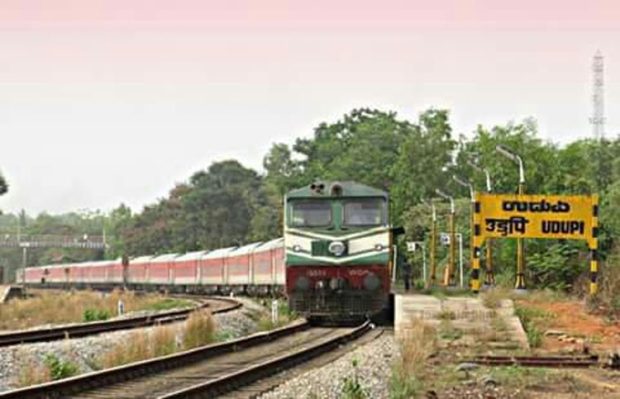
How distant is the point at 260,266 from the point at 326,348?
67.0 ft

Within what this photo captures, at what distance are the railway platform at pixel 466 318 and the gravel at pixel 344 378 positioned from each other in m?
0.90

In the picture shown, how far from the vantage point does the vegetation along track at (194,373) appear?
1134 cm

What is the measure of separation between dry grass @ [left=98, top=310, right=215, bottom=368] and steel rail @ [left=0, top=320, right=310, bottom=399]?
1.09m

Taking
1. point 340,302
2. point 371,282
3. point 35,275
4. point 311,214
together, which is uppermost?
point 311,214

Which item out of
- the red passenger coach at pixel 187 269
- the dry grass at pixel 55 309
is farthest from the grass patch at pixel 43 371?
the red passenger coach at pixel 187 269

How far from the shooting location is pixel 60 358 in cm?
1577

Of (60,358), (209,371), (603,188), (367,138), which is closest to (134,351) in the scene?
(60,358)

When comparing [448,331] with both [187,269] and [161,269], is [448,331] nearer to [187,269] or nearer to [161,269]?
[187,269]

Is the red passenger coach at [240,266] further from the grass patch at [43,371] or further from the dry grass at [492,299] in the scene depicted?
the grass patch at [43,371]

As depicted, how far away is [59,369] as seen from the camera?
13.8 metres

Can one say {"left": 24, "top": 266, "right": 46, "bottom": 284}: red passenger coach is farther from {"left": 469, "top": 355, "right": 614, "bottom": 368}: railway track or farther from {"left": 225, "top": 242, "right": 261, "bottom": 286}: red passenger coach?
{"left": 469, "top": 355, "right": 614, "bottom": 368}: railway track

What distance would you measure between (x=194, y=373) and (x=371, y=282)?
30.5 ft

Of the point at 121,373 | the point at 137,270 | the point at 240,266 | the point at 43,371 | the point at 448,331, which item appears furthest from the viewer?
the point at 137,270

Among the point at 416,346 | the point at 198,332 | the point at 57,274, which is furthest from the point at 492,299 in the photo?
the point at 57,274
